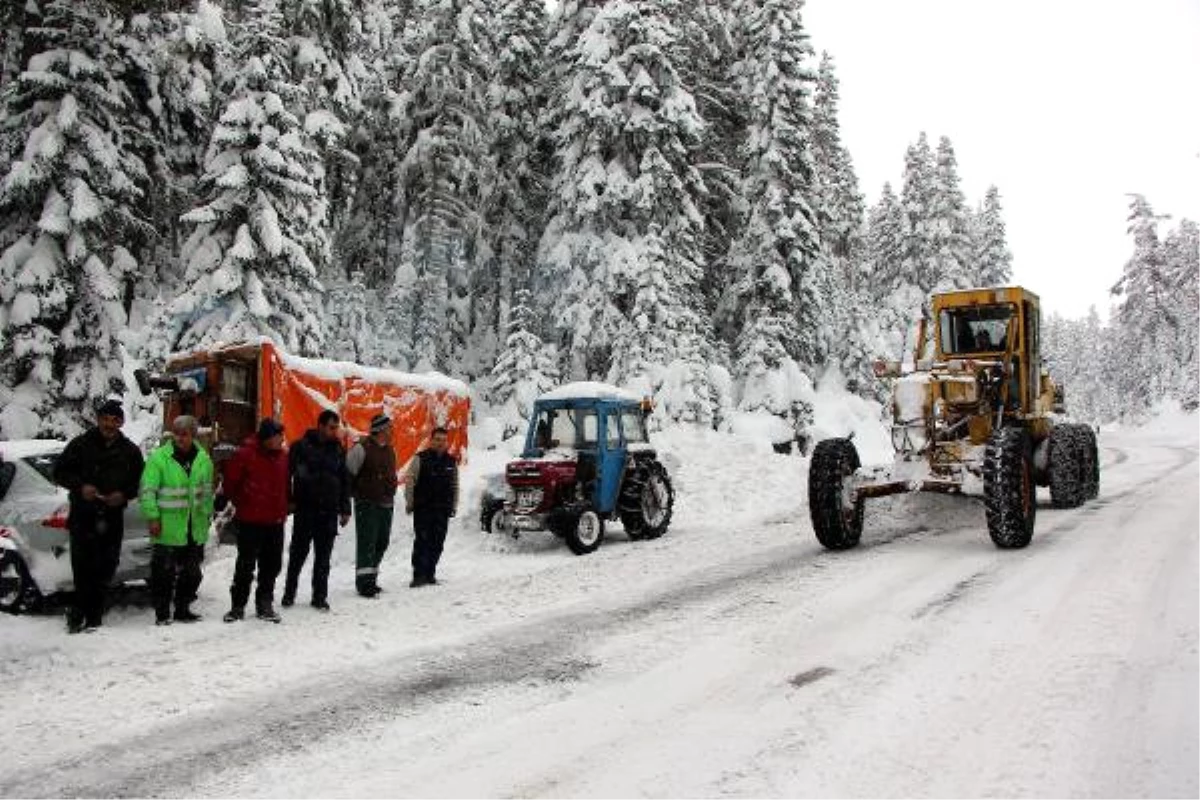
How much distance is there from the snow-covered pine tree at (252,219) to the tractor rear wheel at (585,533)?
33.4 ft

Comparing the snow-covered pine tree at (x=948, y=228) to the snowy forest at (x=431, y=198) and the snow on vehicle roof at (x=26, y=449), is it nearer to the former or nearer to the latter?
the snowy forest at (x=431, y=198)

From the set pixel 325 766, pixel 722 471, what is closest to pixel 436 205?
pixel 722 471

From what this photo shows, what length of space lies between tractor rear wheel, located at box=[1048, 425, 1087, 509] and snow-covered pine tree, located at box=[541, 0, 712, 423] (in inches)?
414

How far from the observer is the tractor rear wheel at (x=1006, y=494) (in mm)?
10078

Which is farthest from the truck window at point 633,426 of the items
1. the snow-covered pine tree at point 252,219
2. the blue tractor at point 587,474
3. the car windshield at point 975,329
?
the snow-covered pine tree at point 252,219

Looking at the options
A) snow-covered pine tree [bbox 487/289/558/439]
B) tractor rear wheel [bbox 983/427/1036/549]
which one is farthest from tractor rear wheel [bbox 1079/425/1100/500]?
snow-covered pine tree [bbox 487/289/558/439]

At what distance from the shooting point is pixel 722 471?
17047mm

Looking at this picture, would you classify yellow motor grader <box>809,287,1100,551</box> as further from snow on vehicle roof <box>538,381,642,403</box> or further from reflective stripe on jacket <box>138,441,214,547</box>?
reflective stripe on jacket <box>138,441,214,547</box>

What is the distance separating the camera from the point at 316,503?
8664mm

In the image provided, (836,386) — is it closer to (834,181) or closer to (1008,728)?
(834,181)

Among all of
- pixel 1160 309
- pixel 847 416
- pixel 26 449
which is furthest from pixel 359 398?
pixel 1160 309

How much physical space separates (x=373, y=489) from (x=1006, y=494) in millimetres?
6615

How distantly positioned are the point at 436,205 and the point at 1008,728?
25.9 meters

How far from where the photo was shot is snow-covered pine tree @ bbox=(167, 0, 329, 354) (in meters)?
19.1
